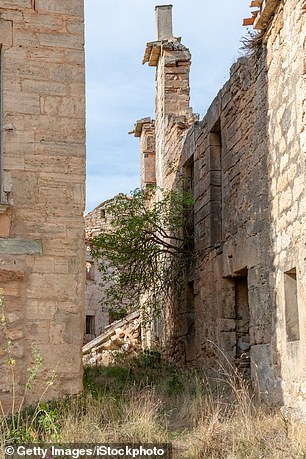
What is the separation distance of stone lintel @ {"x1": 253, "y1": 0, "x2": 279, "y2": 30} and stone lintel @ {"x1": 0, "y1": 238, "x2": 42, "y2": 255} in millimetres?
3604

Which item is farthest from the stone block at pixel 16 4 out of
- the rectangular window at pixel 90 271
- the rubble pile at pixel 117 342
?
the rectangular window at pixel 90 271

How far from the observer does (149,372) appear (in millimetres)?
11961

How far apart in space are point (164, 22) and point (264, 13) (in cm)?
789

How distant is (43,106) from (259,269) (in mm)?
3184

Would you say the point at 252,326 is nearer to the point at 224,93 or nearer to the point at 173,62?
the point at 224,93

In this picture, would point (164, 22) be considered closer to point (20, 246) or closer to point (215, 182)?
point (215, 182)

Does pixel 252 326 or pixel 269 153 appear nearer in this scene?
pixel 269 153

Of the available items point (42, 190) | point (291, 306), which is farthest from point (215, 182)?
point (42, 190)

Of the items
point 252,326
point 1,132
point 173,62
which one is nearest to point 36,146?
point 1,132

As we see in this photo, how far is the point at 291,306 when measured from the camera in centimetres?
790

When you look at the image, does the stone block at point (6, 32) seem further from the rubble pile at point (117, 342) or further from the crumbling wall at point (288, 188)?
the rubble pile at point (117, 342)

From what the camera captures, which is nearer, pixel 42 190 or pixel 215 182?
pixel 42 190

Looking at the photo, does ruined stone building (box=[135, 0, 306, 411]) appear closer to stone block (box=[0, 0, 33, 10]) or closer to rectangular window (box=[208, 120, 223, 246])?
rectangular window (box=[208, 120, 223, 246])

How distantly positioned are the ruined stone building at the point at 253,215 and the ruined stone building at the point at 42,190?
6.94ft
